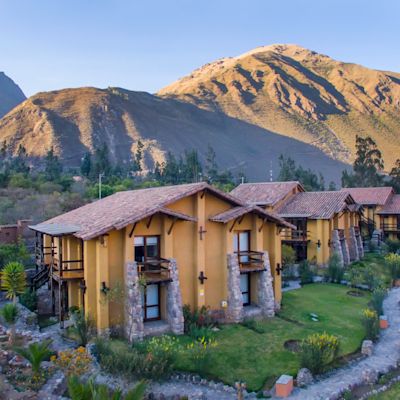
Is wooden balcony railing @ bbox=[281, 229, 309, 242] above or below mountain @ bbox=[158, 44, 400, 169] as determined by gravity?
below

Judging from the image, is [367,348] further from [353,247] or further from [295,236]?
[353,247]

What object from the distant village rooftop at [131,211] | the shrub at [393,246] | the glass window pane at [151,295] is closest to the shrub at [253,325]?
the glass window pane at [151,295]

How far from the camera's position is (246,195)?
4319cm

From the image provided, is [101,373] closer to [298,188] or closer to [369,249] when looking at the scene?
[298,188]

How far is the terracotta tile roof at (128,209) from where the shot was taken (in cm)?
1878

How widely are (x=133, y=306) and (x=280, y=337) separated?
696 cm

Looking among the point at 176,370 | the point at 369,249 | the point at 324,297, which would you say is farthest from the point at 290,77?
the point at 176,370

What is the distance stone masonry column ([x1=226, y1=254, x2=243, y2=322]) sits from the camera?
2192 centimetres

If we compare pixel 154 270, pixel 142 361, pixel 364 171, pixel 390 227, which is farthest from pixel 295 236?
pixel 364 171

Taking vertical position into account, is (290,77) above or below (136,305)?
above

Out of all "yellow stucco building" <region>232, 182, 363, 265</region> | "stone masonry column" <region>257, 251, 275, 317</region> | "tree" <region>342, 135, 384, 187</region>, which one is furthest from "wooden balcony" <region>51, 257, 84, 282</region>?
"tree" <region>342, 135, 384, 187</region>

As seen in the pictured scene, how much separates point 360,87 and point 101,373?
195 metres

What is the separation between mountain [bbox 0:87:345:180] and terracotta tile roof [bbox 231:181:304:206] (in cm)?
7220

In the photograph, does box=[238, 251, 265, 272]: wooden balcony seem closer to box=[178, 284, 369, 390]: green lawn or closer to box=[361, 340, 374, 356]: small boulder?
box=[178, 284, 369, 390]: green lawn
